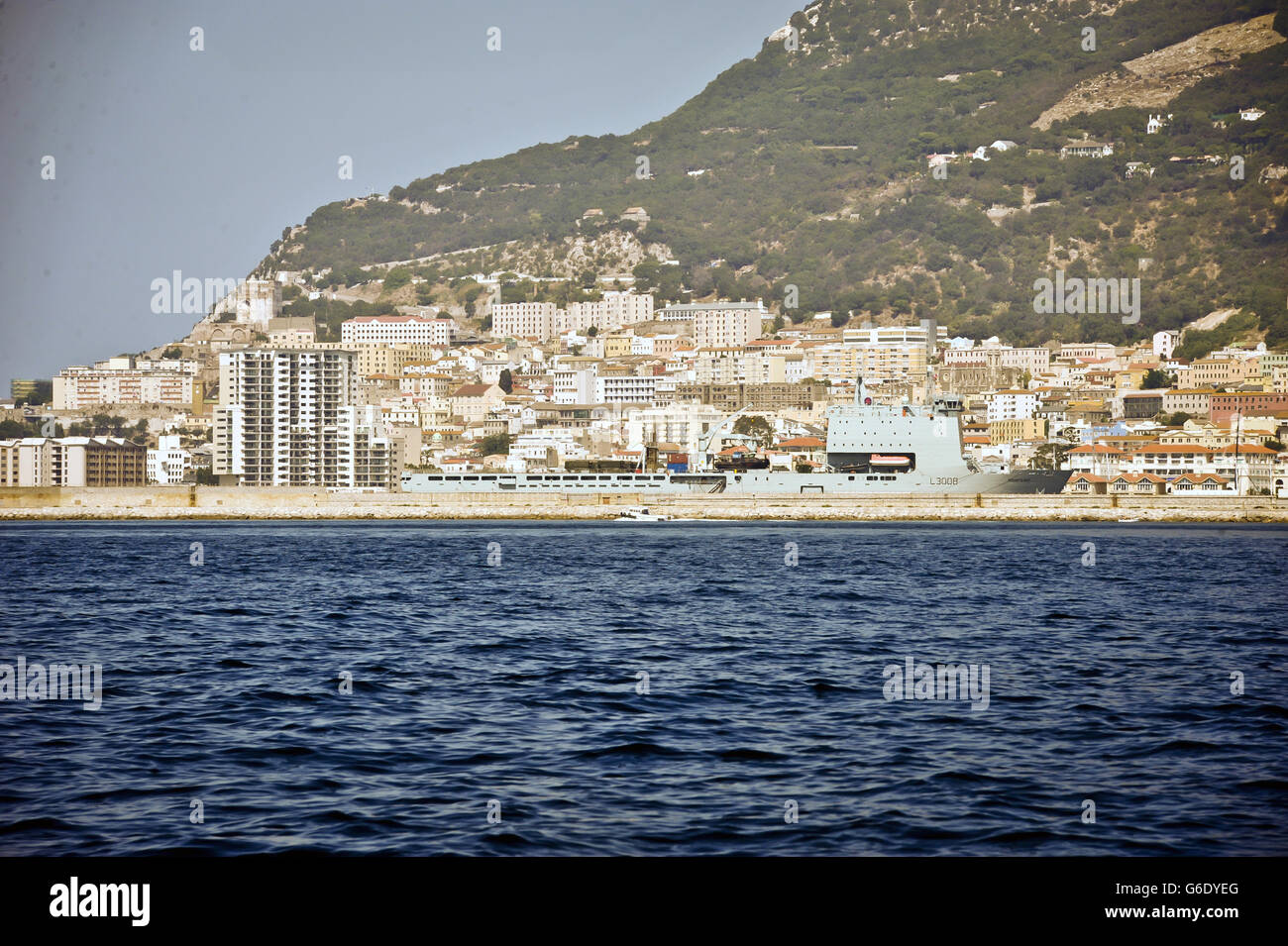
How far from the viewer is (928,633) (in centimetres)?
2191

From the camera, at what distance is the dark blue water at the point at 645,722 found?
9586mm

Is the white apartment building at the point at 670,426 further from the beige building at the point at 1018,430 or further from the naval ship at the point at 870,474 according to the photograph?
the naval ship at the point at 870,474

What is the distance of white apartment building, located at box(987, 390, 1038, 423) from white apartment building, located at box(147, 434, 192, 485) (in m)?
95.1

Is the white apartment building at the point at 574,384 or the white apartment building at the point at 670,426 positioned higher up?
the white apartment building at the point at 574,384

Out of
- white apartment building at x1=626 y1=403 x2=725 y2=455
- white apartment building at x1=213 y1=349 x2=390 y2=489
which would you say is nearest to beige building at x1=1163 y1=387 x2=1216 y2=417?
white apartment building at x1=626 y1=403 x2=725 y2=455

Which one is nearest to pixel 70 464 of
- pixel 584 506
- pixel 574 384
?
pixel 584 506

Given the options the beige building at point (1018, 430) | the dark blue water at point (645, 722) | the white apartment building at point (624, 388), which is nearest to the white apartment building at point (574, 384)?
the white apartment building at point (624, 388)

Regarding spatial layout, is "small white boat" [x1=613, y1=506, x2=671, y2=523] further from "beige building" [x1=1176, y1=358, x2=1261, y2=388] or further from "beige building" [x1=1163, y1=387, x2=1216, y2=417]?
"beige building" [x1=1176, y1=358, x2=1261, y2=388]

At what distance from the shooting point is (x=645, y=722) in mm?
13852

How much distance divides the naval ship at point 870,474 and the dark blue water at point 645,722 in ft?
174

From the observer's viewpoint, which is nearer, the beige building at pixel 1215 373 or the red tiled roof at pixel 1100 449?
the red tiled roof at pixel 1100 449

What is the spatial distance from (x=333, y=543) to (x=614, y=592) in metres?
27.3

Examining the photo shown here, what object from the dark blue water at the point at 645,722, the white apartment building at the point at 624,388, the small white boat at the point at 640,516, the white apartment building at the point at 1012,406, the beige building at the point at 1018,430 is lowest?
the small white boat at the point at 640,516

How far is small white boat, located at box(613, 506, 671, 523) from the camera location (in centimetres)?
8138
